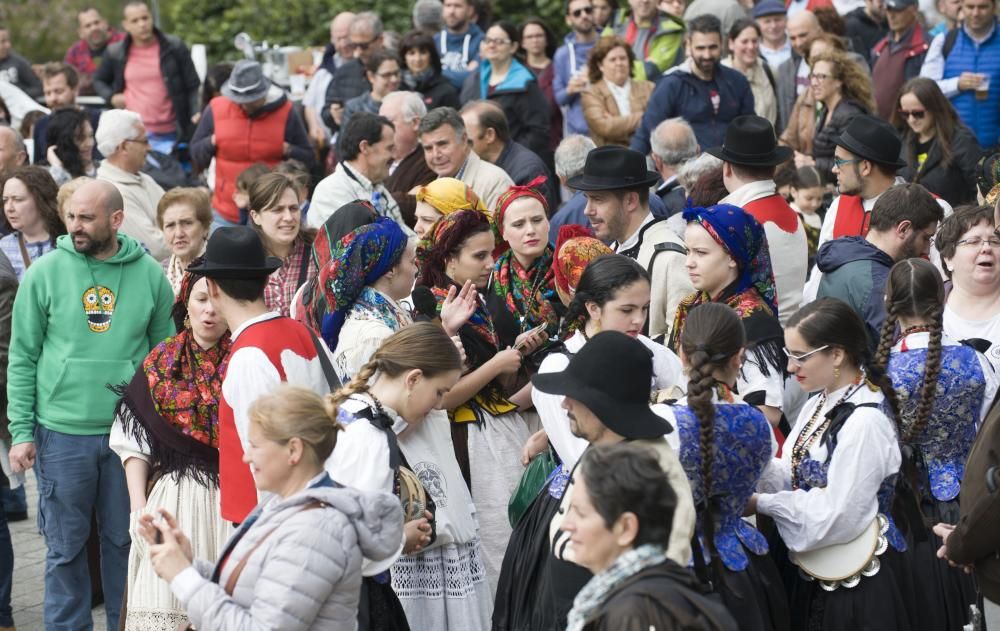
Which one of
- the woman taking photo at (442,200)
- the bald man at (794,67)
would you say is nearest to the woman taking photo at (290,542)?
the woman taking photo at (442,200)

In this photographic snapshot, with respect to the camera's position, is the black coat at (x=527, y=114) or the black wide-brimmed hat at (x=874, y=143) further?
the black coat at (x=527, y=114)

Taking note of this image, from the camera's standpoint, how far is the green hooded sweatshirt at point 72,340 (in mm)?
5988

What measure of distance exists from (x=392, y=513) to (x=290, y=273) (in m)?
3.63

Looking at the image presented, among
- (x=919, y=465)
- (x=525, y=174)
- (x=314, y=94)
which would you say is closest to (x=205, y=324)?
(x=919, y=465)

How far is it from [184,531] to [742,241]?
2.60 m

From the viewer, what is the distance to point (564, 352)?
4.76m

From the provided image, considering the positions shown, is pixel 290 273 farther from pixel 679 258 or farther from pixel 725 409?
pixel 725 409

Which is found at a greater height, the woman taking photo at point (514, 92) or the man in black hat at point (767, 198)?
the man in black hat at point (767, 198)

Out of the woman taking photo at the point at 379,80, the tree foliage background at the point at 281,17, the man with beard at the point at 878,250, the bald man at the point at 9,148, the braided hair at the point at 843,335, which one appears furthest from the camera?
the tree foliage background at the point at 281,17

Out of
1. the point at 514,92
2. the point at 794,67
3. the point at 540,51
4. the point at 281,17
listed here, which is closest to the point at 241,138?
the point at 514,92

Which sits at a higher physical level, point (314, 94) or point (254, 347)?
point (254, 347)

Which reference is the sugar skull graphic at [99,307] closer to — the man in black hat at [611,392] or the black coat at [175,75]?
the man in black hat at [611,392]

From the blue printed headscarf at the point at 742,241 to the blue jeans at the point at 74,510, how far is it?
2969 mm

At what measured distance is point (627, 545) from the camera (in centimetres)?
320
